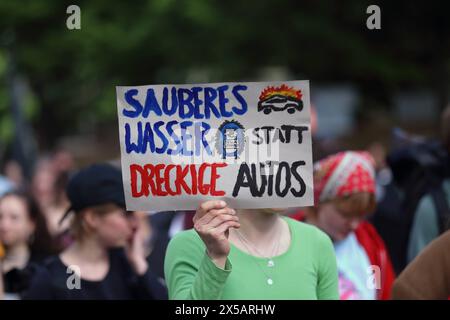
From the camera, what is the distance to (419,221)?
5367 mm

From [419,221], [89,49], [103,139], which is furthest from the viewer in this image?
[103,139]

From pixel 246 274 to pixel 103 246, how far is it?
155cm

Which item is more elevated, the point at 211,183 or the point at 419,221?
the point at 211,183

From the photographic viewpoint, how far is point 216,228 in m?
3.31

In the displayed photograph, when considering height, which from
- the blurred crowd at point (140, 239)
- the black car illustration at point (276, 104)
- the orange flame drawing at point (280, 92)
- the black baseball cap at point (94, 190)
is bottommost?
the blurred crowd at point (140, 239)

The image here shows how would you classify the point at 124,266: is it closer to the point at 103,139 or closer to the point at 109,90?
the point at 109,90

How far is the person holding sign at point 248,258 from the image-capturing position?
333 cm

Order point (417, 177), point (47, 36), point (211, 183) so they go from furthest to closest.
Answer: point (47, 36) → point (417, 177) → point (211, 183)

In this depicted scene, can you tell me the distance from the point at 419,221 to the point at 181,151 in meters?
2.16

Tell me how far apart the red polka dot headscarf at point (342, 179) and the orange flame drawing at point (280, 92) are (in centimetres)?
153

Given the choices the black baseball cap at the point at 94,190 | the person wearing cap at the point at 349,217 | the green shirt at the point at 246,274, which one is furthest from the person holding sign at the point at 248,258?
the black baseball cap at the point at 94,190

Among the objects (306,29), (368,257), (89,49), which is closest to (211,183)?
(368,257)

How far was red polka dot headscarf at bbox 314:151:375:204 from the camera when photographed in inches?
197

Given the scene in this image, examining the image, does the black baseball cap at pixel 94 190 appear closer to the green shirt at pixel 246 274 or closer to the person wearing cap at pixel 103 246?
the person wearing cap at pixel 103 246
